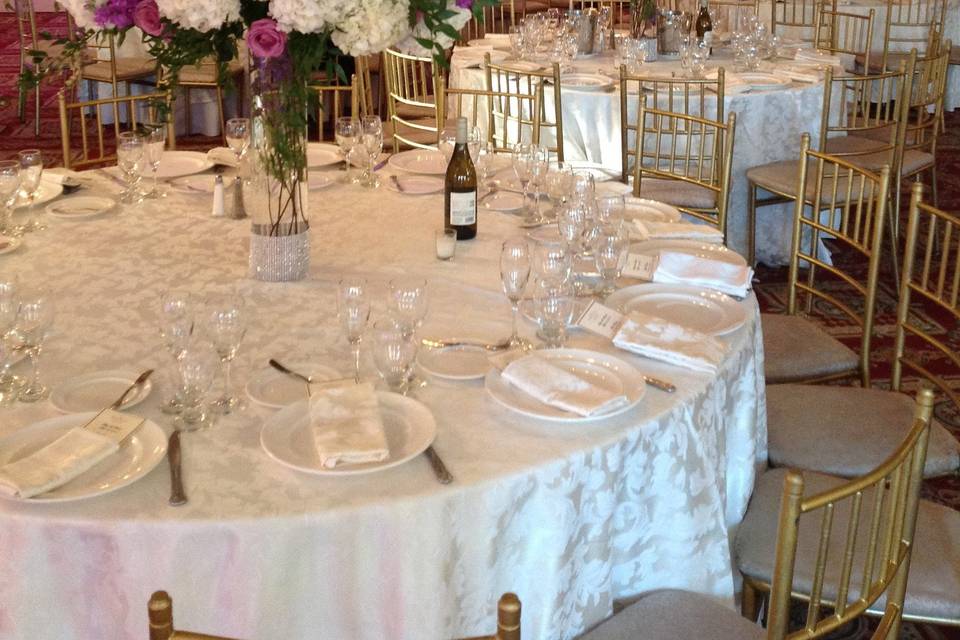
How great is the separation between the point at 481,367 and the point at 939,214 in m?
1.13

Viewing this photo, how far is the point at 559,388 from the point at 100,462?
0.72m

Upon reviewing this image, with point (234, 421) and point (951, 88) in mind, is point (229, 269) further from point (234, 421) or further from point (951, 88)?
point (951, 88)

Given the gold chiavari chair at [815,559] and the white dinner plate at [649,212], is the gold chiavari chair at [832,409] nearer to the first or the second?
the gold chiavari chair at [815,559]

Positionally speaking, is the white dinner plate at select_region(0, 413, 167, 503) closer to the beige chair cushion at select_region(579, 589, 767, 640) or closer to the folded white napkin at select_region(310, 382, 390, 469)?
the folded white napkin at select_region(310, 382, 390, 469)

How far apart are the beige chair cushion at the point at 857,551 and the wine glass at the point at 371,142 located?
1.42 metres

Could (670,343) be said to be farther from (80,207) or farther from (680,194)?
(680,194)

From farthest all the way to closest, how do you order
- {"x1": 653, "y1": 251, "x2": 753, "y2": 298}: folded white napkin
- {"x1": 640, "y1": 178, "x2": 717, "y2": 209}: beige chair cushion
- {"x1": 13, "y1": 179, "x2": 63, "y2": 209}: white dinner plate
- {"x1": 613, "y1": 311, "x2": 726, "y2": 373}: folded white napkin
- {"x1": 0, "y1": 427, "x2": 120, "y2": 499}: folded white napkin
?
1. {"x1": 640, "y1": 178, "x2": 717, "y2": 209}: beige chair cushion
2. {"x1": 13, "y1": 179, "x2": 63, "y2": 209}: white dinner plate
3. {"x1": 653, "y1": 251, "x2": 753, "y2": 298}: folded white napkin
4. {"x1": 613, "y1": 311, "x2": 726, "y2": 373}: folded white napkin
5. {"x1": 0, "y1": 427, "x2": 120, "y2": 499}: folded white napkin

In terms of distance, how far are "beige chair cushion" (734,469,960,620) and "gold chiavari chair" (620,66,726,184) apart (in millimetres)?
2179

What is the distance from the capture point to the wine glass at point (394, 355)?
188cm

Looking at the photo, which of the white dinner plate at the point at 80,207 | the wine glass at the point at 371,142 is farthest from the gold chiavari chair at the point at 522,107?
the white dinner plate at the point at 80,207

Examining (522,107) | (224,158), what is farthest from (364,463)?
(522,107)

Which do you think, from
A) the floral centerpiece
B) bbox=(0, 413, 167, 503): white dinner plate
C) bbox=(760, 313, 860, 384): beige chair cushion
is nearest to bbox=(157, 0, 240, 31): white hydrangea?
the floral centerpiece

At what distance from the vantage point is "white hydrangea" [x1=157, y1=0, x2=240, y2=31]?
1908mm

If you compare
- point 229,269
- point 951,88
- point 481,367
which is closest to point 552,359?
point 481,367
